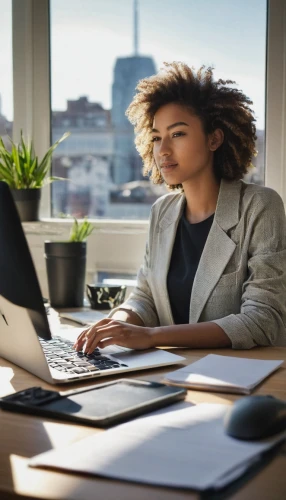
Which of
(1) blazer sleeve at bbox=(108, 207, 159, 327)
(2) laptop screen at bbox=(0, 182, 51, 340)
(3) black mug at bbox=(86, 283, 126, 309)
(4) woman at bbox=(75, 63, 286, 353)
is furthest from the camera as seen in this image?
(3) black mug at bbox=(86, 283, 126, 309)

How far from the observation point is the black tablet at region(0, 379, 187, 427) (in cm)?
109

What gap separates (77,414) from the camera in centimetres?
110

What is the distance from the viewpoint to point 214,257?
207cm

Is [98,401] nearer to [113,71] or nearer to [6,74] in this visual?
[113,71]

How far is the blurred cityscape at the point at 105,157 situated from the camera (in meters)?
2.91

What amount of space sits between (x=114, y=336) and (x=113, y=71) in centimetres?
160

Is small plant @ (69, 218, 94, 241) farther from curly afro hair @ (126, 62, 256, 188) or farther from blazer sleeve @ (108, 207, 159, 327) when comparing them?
curly afro hair @ (126, 62, 256, 188)

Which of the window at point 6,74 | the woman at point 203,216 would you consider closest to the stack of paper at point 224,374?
the woman at point 203,216

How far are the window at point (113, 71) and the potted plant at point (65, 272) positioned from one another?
0.47m

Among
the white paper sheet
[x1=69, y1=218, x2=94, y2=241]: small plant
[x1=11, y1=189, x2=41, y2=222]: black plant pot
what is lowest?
the white paper sheet

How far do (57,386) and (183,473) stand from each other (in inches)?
20.4

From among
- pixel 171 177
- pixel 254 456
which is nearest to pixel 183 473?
pixel 254 456

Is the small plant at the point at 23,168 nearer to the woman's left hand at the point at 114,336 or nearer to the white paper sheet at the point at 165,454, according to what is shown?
the woman's left hand at the point at 114,336

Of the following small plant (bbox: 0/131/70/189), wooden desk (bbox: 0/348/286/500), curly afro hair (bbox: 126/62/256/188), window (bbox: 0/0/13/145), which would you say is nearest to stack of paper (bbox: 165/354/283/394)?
wooden desk (bbox: 0/348/286/500)
